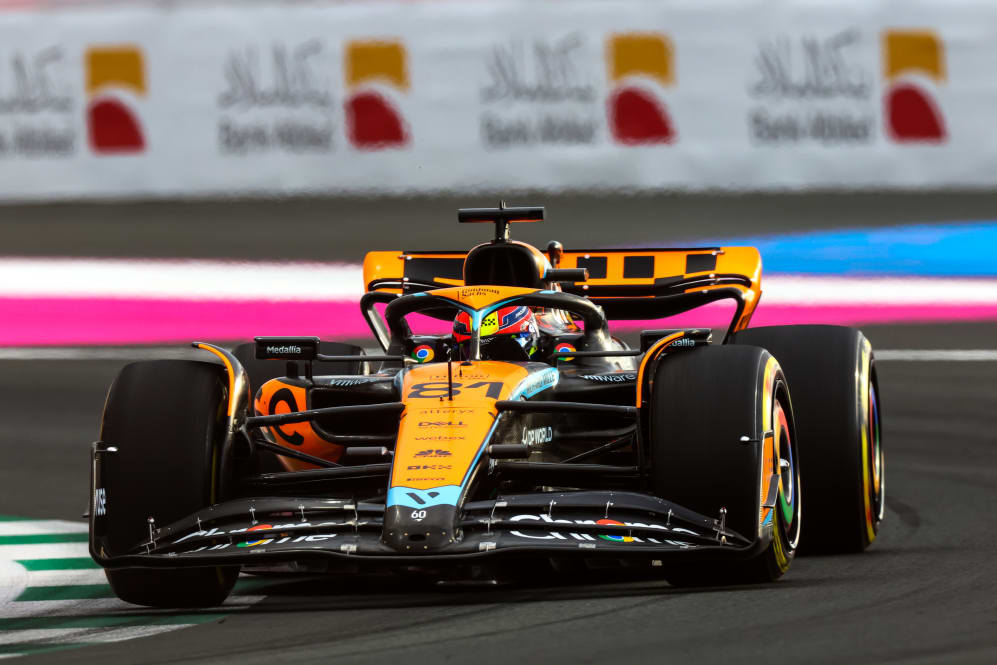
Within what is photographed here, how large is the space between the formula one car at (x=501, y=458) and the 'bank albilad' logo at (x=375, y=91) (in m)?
13.8

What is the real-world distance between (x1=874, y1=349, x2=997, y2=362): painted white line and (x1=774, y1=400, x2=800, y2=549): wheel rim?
22.9 feet

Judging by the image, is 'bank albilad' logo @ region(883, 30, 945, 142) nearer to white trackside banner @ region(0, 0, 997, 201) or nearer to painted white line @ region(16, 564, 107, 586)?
white trackside banner @ region(0, 0, 997, 201)

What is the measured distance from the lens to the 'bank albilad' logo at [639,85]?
71.3 feet

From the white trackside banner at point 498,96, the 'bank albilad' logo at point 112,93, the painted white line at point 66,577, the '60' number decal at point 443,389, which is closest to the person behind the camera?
the '60' number decal at point 443,389

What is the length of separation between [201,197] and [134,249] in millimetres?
1820

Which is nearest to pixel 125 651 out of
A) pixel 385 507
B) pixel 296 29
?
pixel 385 507

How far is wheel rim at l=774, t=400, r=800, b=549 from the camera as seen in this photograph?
7.21 metres

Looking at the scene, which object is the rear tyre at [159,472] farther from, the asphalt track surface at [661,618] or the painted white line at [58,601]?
the asphalt track surface at [661,618]

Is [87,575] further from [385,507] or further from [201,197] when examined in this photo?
[201,197]

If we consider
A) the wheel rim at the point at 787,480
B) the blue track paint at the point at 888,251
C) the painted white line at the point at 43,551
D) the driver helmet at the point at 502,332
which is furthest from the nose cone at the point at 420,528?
the blue track paint at the point at 888,251

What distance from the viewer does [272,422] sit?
7.33 m

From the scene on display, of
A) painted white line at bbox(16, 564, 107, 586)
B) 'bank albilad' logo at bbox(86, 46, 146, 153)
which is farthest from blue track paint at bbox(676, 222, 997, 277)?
painted white line at bbox(16, 564, 107, 586)

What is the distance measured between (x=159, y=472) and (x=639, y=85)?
15411 mm

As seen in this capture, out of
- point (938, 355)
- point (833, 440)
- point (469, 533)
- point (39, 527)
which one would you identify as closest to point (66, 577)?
point (39, 527)
